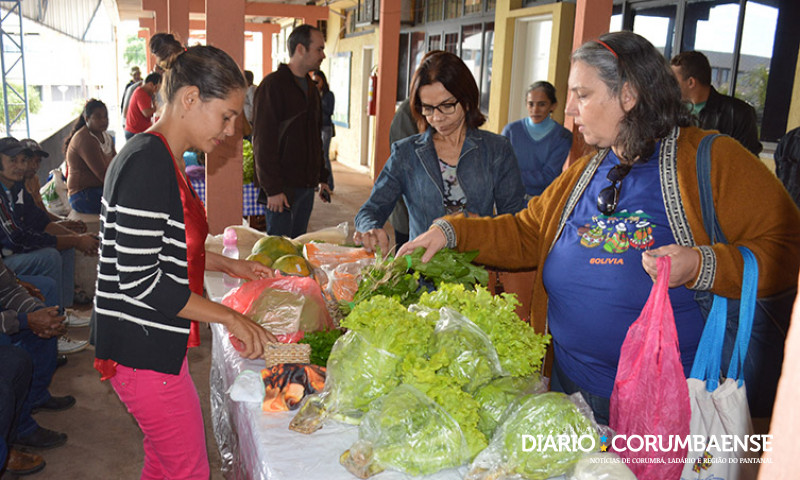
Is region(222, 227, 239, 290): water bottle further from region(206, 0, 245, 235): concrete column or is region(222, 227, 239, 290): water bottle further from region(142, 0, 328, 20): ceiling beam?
region(142, 0, 328, 20): ceiling beam

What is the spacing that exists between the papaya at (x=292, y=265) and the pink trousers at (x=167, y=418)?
0.69m

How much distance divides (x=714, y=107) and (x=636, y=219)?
332 cm

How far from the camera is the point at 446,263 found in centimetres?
213

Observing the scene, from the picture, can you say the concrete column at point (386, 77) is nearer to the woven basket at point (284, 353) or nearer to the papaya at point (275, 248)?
the papaya at point (275, 248)

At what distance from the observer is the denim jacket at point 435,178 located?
2.68 meters

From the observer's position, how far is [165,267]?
5.58 ft

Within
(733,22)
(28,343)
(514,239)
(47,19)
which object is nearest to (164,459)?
(514,239)

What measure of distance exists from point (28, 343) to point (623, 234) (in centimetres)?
332

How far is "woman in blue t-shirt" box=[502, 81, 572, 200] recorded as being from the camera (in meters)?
5.00

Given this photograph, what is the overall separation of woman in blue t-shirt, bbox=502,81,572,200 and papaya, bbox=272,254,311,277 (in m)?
2.79

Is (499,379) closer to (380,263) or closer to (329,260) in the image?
(380,263)

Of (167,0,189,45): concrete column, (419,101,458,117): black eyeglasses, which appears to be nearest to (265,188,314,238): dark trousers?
(419,101,458,117): black eyeglasses


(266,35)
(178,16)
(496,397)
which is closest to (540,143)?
(496,397)

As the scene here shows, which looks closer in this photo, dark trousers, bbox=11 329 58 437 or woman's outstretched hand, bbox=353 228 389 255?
woman's outstretched hand, bbox=353 228 389 255
